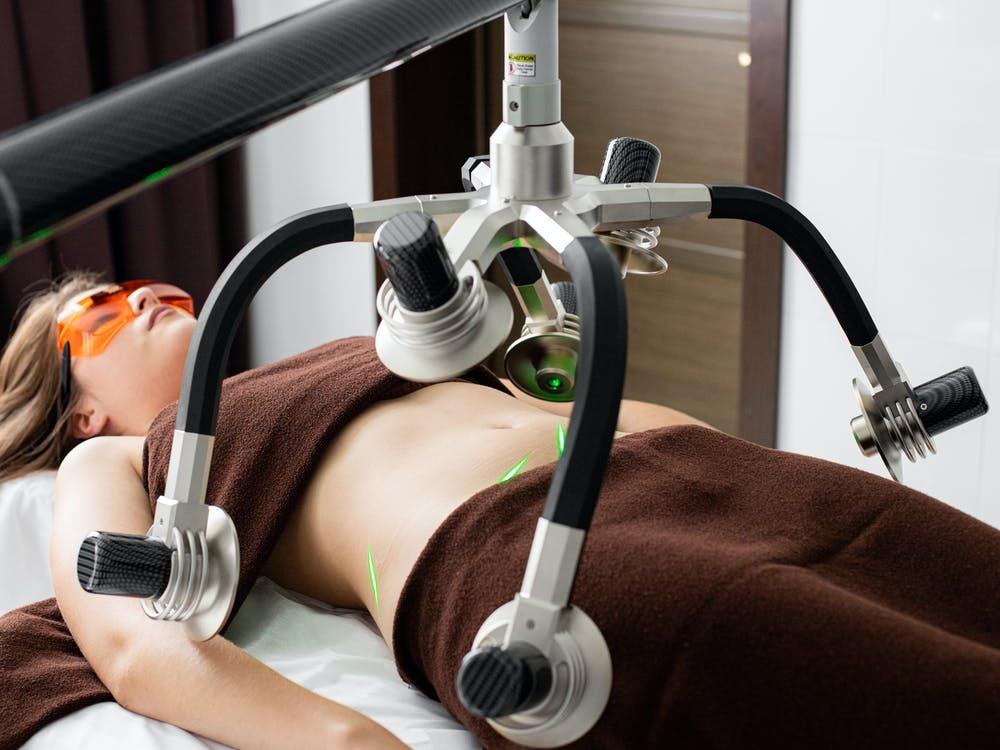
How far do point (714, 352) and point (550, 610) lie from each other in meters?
2.11

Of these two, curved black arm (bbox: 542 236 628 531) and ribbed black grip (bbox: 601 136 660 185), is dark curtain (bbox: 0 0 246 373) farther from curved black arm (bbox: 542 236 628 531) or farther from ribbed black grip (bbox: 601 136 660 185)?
curved black arm (bbox: 542 236 628 531)

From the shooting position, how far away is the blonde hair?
1.82m

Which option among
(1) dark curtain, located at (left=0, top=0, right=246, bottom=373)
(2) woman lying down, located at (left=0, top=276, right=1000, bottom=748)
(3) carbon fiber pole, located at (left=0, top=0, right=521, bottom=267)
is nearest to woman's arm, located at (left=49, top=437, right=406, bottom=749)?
(2) woman lying down, located at (left=0, top=276, right=1000, bottom=748)

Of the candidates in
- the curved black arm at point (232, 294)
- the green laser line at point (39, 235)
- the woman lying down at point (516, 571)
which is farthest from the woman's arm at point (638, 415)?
the green laser line at point (39, 235)

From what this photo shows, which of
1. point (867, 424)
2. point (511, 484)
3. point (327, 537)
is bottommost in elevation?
point (327, 537)

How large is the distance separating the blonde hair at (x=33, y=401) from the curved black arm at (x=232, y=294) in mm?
1035

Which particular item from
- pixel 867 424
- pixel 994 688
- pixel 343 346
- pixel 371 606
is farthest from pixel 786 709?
pixel 343 346

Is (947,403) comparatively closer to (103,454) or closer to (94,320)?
(103,454)

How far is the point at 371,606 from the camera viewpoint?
1294 millimetres

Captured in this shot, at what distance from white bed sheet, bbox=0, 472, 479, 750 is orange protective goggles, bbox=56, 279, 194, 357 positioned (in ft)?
1.20

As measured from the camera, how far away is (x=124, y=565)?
0.87 metres

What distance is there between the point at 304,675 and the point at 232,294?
572 mm

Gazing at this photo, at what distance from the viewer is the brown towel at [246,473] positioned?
1232 millimetres

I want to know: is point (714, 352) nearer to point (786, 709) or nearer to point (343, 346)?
point (343, 346)
